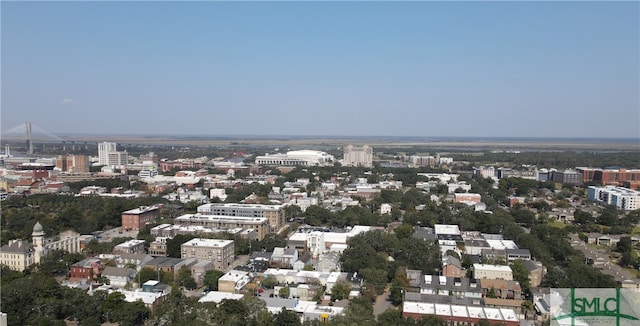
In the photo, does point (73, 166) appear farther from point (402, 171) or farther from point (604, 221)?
point (604, 221)

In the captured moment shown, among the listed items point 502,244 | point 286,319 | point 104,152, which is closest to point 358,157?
point 104,152

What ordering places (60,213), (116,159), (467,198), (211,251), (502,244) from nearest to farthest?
(211,251)
(502,244)
(60,213)
(467,198)
(116,159)

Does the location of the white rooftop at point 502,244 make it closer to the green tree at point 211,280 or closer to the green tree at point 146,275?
the green tree at point 211,280

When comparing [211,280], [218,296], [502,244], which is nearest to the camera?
[218,296]

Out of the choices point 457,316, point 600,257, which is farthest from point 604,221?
point 457,316

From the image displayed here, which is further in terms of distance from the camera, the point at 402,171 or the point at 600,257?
the point at 402,171

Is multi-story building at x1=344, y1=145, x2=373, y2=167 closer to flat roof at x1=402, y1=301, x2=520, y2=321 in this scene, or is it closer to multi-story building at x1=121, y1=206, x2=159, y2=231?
multi-story building at x1=121, y1=206, x2=159, y2=231

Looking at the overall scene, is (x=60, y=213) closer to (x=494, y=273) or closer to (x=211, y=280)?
(x=211, y=280)
